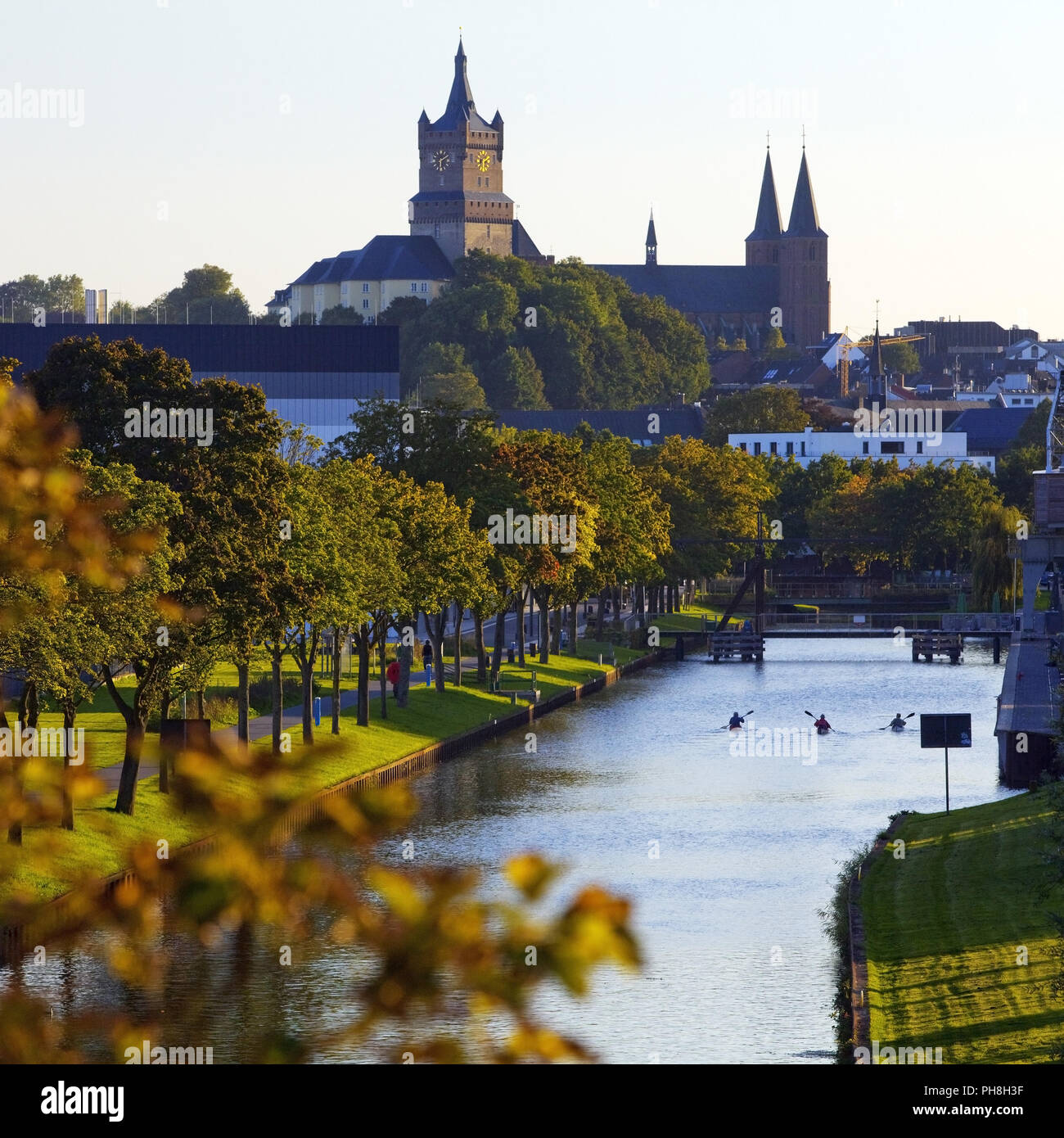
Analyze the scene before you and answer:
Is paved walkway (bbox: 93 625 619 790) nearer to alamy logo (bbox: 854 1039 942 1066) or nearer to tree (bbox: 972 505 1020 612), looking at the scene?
alamy logo (bbox: 854 1039 942 1066)

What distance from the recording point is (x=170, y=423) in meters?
54.2

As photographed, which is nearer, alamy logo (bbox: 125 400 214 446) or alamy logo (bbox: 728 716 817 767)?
alamy logo (bbox: 125 400 214 446)

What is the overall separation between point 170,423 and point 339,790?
4812 cm

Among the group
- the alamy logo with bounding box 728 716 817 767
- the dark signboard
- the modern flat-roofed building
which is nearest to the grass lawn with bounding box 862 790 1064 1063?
the dark signboard

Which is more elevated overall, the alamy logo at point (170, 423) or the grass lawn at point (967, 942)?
the alamy logo at point (170, 423)

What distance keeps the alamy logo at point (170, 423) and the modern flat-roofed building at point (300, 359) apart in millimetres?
86425

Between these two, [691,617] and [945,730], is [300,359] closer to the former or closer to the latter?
[691,617]

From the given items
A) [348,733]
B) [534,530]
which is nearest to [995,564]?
[534,530]

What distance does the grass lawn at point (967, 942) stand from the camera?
28969 millimetres

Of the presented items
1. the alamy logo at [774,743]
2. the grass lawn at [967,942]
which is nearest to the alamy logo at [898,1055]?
the grass lawn at [967,942]

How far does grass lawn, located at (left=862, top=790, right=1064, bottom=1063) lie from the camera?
2897 cm

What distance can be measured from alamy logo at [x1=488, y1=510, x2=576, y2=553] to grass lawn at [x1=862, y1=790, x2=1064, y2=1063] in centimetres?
4250

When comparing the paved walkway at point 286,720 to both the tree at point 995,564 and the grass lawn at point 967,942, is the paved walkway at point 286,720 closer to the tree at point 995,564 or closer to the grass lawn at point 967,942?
the grass lawn at point 967,942
